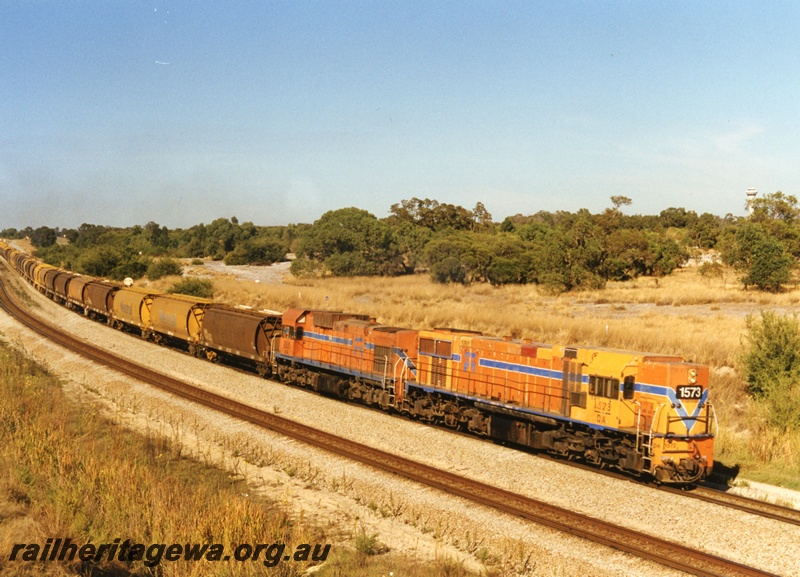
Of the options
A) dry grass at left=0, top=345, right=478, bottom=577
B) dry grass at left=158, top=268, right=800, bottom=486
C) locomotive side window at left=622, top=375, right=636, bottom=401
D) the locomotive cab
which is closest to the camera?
dry grass at left=0, top=345, right=478, bottom=577

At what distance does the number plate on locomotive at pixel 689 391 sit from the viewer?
48.2 feet

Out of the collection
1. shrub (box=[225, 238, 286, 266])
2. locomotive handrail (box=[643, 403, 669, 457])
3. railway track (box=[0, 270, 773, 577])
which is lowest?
railway track (box=[0, 270, 773, 577])

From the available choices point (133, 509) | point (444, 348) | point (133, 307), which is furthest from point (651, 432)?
point (133, 307)

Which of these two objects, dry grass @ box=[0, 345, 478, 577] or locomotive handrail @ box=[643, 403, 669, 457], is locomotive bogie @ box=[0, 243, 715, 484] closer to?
locomotive handrail @ box=[643, 403, 669, 457]

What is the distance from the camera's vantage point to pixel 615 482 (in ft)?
49.2

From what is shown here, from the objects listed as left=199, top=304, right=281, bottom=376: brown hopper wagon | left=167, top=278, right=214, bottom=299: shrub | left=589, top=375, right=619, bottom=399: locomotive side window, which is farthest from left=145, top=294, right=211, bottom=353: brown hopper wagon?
left=589, top=375, right=619, bottom=399: locomotive side window

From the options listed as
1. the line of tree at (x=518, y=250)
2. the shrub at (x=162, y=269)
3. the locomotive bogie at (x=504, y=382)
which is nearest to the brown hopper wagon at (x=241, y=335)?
the locomotive bogie at (x=504, y=382)

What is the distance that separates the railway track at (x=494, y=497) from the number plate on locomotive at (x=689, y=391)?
3.88 m

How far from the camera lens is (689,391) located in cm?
1479

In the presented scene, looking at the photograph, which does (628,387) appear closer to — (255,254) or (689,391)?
(689,391)

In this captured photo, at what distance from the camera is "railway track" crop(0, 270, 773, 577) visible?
424 inches

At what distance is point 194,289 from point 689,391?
158 feet

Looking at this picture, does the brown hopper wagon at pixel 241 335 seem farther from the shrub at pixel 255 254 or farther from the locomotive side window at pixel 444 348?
the shrub at pixel 255 254

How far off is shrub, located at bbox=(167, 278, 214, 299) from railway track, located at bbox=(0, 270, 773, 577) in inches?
1265
